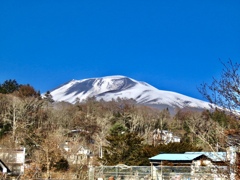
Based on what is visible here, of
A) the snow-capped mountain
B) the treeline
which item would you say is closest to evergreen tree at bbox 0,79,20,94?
the treeline

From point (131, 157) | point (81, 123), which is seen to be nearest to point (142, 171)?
point (131, 157)

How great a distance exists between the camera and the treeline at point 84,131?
25375mm

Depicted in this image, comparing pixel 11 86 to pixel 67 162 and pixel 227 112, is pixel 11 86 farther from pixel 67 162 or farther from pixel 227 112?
pixel 227 112

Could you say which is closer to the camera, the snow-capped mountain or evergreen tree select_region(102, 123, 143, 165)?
evergreen tree select_region(102, 123, 143, 165)

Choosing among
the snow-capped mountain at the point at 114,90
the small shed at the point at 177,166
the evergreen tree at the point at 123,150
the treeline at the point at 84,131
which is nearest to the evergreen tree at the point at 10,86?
the treeline at the point at 84,131

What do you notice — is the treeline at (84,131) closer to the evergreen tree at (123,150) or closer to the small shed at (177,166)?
the evergreen tree at (123,150)

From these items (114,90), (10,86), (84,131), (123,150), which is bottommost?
(123,150)

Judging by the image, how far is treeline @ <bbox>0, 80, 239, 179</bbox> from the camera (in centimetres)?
2538

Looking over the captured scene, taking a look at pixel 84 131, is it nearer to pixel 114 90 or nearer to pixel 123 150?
pixel 123 150

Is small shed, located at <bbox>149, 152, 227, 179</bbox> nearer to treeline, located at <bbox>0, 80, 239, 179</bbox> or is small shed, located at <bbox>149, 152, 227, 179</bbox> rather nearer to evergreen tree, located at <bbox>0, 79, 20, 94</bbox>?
treeline, located at <bbox>0, 80, 239, 179</bbox>

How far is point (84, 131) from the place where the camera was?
42.0 m

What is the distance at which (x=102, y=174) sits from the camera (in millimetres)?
19594

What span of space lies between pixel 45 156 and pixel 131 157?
6.28 meters

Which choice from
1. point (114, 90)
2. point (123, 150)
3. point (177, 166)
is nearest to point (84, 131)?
point (123, 150)
